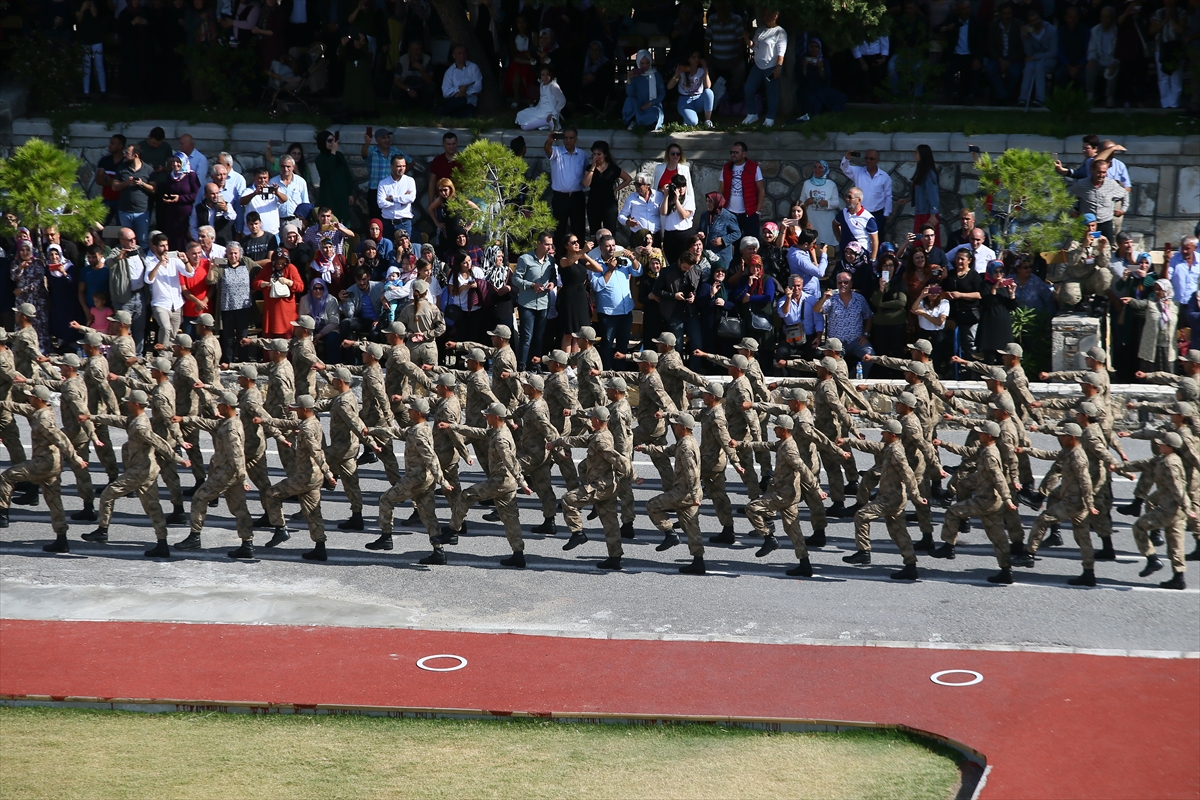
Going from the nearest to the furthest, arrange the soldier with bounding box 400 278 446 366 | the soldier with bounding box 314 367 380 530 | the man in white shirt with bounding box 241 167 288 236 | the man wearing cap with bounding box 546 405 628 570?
the man wearing cap with bounding box 546 405 628 570
the soldier with bounding box 314 367 380 530
the soldier with bounding box 400 278 446 366
the man in white shirt with bounding box 241 167 288 236

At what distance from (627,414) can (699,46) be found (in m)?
8.36

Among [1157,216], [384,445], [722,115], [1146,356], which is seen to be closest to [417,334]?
[384,445]

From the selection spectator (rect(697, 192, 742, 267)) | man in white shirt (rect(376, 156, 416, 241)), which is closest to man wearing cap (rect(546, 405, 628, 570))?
spectator (rect(697, 192, 742, 267))

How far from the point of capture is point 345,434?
44.9ft

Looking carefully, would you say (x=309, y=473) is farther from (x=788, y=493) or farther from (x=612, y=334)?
(x=612, y=334)

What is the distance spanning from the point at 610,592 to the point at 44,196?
9.41 meters

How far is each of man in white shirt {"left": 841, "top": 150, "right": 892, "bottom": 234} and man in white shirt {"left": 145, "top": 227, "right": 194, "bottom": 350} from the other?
7990 millimetres

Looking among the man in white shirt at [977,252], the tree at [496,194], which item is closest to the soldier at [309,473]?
the tree at [496,194]

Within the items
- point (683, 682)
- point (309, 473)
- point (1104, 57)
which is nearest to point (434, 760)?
point (683, 682)

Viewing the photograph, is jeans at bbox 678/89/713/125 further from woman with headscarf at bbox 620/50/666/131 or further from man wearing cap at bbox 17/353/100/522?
man wearing cap at bbox 17/353/100/522

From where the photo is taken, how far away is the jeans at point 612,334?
17.5 m

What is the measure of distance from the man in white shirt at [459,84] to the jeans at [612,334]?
4535mm

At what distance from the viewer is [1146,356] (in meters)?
16.5

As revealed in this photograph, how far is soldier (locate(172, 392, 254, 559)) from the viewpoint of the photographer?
1301cm
